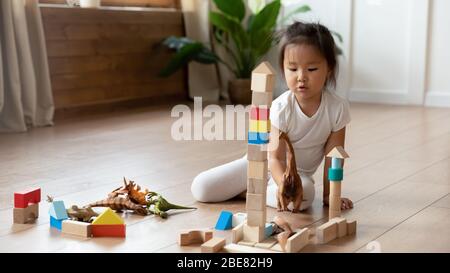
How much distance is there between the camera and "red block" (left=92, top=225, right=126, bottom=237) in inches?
53.4

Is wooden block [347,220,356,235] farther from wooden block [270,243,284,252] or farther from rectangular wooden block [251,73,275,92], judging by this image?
rectangular wooden block [251,73,275,92]

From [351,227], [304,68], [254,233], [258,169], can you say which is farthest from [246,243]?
A: [304,68]

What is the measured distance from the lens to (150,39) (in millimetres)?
4102

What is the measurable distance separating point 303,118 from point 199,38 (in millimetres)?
2875

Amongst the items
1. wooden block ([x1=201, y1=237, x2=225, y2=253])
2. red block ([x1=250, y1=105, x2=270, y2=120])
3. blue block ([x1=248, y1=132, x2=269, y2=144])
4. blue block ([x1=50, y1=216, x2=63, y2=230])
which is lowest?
blue block ([x1=50, y1=216, x2=63, y2=230])

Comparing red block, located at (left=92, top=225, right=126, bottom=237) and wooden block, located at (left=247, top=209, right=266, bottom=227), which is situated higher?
wooden block, located at (left=247, top=209, right=266, bottom=227)

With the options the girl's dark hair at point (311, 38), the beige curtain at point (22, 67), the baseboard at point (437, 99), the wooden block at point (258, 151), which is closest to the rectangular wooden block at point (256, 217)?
the wooden block at point (258, 151)

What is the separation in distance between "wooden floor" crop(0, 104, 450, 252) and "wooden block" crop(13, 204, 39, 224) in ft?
0.09

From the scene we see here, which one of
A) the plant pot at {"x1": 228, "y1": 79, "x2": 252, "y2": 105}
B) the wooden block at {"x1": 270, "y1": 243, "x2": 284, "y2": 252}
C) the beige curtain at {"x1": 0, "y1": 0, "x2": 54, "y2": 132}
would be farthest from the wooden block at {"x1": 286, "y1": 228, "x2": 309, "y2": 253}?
the plant pot at {"x1": 228, "y1": 79, "x2": 252, "y2": 105}

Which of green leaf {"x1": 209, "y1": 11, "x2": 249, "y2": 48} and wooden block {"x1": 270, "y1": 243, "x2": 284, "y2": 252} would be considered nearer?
wooden block {"x1": 270, "y1": 243, "x2": 284, "y2": 252}

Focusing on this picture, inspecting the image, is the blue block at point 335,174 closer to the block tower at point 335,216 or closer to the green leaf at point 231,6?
the block tower at point 335,216

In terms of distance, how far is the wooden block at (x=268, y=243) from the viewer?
1.25 metres

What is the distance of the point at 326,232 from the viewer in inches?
52.1
